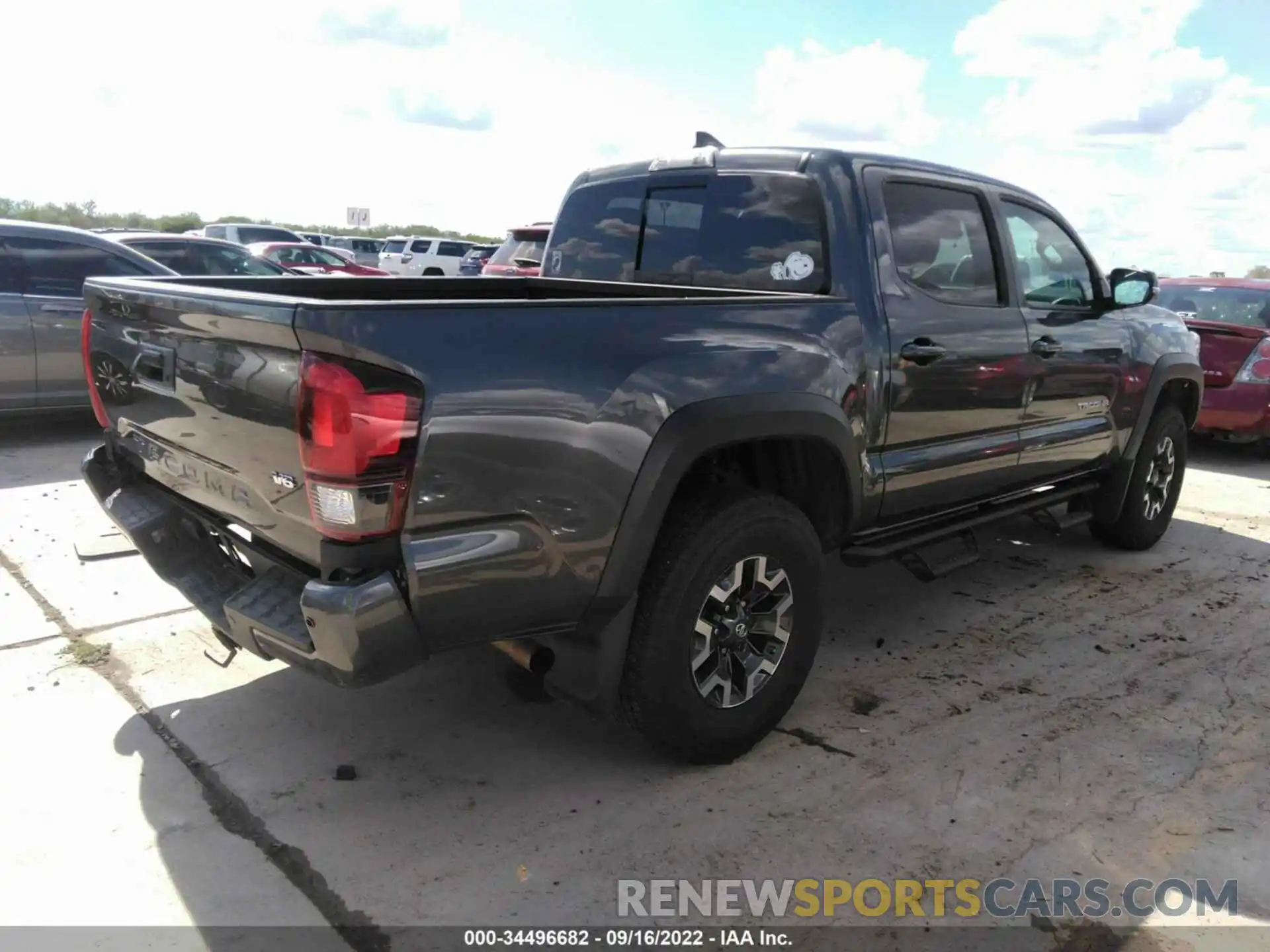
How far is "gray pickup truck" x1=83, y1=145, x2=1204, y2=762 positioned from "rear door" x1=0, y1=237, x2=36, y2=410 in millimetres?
4306

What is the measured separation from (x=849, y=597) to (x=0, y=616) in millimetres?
3796

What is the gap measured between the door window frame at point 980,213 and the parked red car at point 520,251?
7.94m

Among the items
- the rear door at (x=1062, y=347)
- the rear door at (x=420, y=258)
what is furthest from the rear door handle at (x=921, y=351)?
the rear door at (x=420, y=258)

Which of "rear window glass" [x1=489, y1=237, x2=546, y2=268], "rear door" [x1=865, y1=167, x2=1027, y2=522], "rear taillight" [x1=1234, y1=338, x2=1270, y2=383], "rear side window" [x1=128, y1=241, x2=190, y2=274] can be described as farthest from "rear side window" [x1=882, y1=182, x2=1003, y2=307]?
"rear window glass" [x1=489, y1=237, x2=546, y2=268]

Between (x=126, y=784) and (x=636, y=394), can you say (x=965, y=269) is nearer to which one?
(x=636, y=394)

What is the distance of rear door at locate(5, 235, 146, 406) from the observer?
734cm

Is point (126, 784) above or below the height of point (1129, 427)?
below

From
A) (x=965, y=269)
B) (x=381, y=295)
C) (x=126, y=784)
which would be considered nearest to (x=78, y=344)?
(x=381, y=295)

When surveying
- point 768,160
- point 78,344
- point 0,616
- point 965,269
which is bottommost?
point 0,616

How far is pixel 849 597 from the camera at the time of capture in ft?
16.4

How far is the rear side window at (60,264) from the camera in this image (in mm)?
7387

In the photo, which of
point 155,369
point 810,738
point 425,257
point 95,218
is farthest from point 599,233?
point 95,218

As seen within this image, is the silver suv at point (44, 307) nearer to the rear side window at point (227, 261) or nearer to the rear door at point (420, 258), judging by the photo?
the rear side window at point (227, 261)

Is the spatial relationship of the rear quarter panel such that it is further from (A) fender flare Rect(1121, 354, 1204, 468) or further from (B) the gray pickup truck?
(A) fender flare Rect(1121, 354, 1204, 468)
